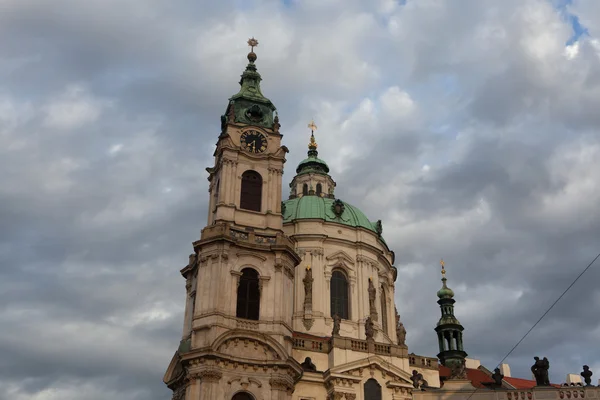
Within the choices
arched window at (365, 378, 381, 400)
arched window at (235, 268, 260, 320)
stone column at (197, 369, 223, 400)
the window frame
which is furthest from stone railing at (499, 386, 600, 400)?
stone column at (197, 369, 223, 400)

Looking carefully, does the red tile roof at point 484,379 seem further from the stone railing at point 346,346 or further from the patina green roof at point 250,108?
the patina green roof at point 250,108

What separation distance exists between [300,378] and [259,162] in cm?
1495

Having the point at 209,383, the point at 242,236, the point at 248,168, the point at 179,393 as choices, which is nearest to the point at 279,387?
the point at 209,383

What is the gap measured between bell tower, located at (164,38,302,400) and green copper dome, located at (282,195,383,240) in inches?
340

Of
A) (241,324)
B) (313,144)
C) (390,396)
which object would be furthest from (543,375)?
(313,144)

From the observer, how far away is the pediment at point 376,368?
1622 inches

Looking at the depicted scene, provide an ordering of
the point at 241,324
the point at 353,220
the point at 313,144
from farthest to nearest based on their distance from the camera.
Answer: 1. the point at 313,144
2. the point at 353,220
3. the point at 241,324

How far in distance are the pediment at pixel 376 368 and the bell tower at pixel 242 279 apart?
275 cm

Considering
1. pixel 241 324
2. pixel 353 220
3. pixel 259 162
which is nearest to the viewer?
pixel 241 324

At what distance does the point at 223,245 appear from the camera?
139 feet

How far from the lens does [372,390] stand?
136 feet

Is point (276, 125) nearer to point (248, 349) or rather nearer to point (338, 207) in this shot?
point (338, 207)

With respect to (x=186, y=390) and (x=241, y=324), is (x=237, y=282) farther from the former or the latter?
(x=186, y=390)

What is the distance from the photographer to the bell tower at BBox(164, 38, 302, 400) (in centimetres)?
3881
